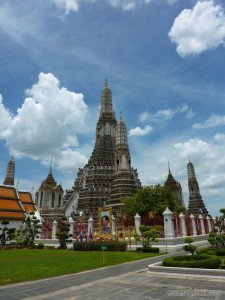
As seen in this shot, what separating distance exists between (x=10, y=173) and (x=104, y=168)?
34.4 meters

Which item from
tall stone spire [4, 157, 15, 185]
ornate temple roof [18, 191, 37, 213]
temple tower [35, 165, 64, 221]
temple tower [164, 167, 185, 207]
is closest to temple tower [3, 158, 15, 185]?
tall stone spire [4, 157, 15, 185]

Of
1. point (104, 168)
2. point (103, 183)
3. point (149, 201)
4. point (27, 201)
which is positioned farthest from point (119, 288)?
point (104, 168)

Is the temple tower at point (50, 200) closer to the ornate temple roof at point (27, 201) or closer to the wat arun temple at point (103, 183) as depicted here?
the wat arun temple at point (103, 183)

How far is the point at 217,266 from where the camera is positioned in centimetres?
1088

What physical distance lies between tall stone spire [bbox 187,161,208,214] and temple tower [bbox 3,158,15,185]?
191 feet

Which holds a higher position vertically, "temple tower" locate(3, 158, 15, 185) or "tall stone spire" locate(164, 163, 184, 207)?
"temple tower" locate(3, 158, 15, 185)

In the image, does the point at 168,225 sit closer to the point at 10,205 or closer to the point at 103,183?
the point at 10,205

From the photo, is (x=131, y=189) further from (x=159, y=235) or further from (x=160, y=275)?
(x=160, y=275)

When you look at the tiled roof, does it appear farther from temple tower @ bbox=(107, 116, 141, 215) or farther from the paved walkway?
the paved walkway

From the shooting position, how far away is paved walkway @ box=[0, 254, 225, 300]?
24.8ft

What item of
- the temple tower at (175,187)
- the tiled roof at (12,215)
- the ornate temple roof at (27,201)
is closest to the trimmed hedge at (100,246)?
the tiled roof at (12,215)

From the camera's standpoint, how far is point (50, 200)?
78.6m

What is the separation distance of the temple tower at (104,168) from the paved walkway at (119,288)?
4963 centimetres

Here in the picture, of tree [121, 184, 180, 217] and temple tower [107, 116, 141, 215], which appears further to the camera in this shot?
temple tower [107, 116, 141, 215]
